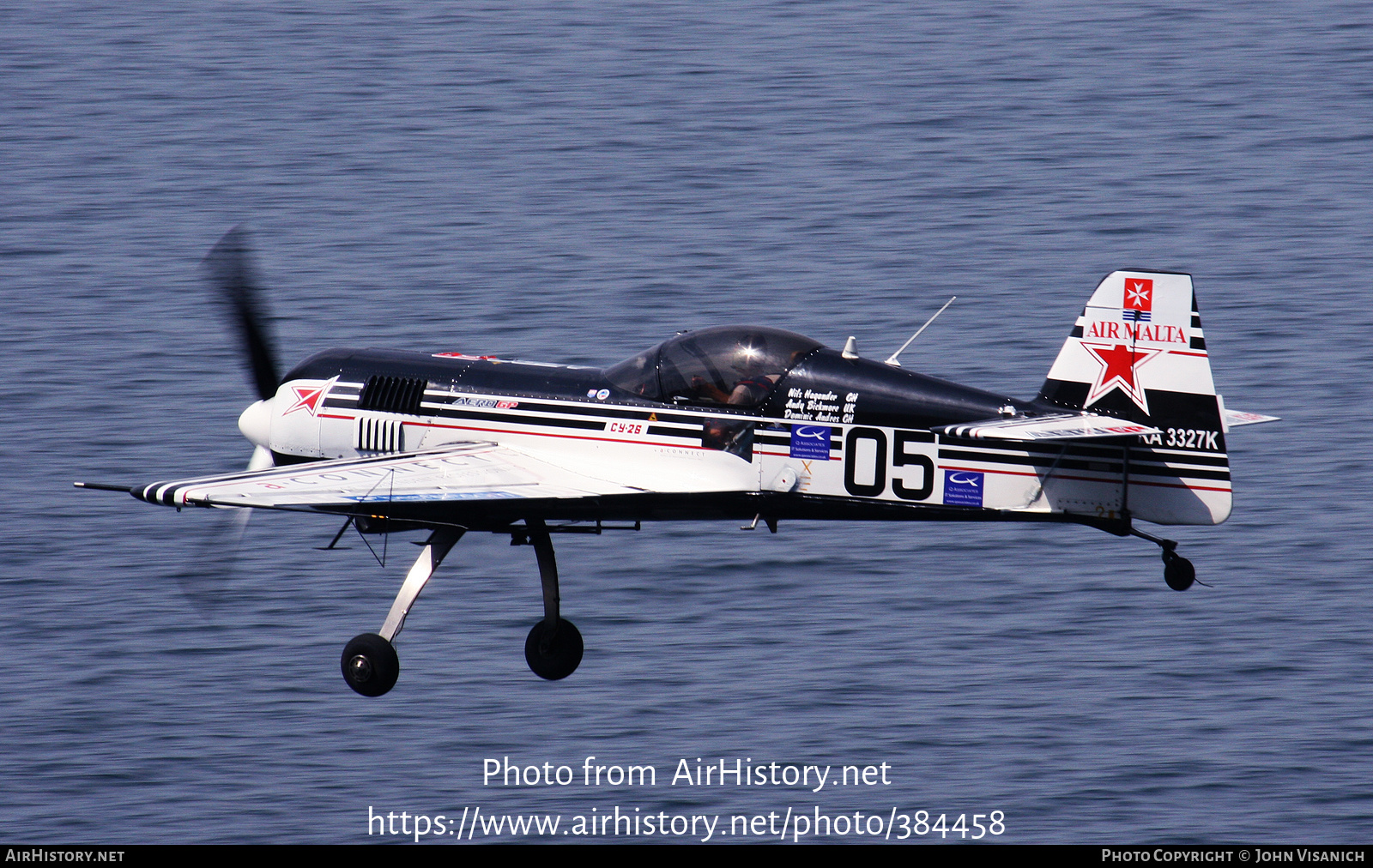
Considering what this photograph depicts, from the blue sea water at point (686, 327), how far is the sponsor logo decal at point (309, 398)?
213cm

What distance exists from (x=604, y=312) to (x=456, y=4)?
38072 millimetres

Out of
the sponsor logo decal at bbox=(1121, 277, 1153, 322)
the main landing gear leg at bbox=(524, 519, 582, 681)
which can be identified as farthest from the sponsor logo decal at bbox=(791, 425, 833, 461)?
the main landing gear leg at bbox=(524, 519, 582, 681)

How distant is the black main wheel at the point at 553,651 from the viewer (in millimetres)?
22094

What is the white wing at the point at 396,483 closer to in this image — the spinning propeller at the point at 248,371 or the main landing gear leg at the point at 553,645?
the spinning propeller at the point at 248,371

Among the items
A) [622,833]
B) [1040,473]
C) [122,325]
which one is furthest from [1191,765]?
[122,325]

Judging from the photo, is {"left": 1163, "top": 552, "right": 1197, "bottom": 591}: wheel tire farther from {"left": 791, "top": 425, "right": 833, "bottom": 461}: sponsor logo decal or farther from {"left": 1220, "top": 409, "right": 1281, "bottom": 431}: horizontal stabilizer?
{"left": 791, "top": 425, "right": 833, "bottom": 461}: sponsor logo decal

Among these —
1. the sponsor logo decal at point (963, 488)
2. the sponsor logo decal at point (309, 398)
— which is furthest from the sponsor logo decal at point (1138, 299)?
the sponsor logo decal at point (309, 398)

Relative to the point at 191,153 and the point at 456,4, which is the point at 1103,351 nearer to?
the point at 191,153

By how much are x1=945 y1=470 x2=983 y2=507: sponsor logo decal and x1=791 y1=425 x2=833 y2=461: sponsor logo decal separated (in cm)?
128

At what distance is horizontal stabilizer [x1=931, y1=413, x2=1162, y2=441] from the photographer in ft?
55.9

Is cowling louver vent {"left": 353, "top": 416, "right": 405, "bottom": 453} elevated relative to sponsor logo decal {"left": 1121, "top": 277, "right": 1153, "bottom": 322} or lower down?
lower down

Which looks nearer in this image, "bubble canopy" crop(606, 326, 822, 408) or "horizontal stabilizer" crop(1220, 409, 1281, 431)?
"horizontal stabilizer" crop(1220, 409, 1281, 431)

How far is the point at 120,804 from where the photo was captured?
2711 centimetres

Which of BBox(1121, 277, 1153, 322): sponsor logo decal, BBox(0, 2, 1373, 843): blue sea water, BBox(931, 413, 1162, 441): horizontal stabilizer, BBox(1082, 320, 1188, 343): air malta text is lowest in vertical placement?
BBox(0, 2, 1373, 843): blue sea water
